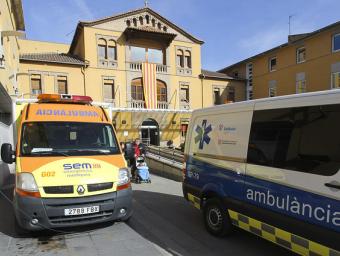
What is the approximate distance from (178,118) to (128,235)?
86.2 feet

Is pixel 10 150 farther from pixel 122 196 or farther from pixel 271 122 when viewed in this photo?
pixel 271 122

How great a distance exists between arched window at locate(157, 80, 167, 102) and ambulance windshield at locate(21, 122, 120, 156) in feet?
82.9

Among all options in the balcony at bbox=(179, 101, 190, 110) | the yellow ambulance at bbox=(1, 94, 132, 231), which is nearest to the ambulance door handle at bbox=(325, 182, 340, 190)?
the yellow ambulance at bbox=(1, 94, 132, 231)

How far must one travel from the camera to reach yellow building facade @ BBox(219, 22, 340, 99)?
26484 mm

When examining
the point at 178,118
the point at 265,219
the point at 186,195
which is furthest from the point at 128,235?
the point at 178,118

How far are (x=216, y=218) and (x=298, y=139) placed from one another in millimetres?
2319

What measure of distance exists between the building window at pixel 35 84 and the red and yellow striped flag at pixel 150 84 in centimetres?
932

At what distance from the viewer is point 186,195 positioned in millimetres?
6566

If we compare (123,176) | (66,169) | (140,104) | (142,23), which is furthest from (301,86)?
(66,169)

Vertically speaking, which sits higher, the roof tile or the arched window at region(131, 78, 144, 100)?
the roof tile

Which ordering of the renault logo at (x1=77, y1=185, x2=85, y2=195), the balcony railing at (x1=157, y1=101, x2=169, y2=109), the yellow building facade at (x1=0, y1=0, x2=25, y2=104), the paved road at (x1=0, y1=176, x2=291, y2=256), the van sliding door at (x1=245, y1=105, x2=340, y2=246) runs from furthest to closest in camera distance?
1. the balcony railing at (x1=157, y1=101, x2=169, y2=109)
2. the yellow building facade at (x1=0, y1=0, x2=25, y2=104)
3. the renault logo at (x1=77, y1=185, x2=85, y2=195)
4. the paved road at (x1=0, y1=176, x2=291, y2=256)
5. the van sliding door at (x1=245, y1=105, x2=340, y2=246)

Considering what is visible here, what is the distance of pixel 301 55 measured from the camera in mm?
29969

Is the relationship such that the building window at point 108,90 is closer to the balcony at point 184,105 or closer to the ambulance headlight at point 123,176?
the balcony at point 184,105

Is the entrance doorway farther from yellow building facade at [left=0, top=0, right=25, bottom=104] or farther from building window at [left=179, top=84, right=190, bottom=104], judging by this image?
yellow building facade at [left=0, top=0, right=25, bottom=104]
